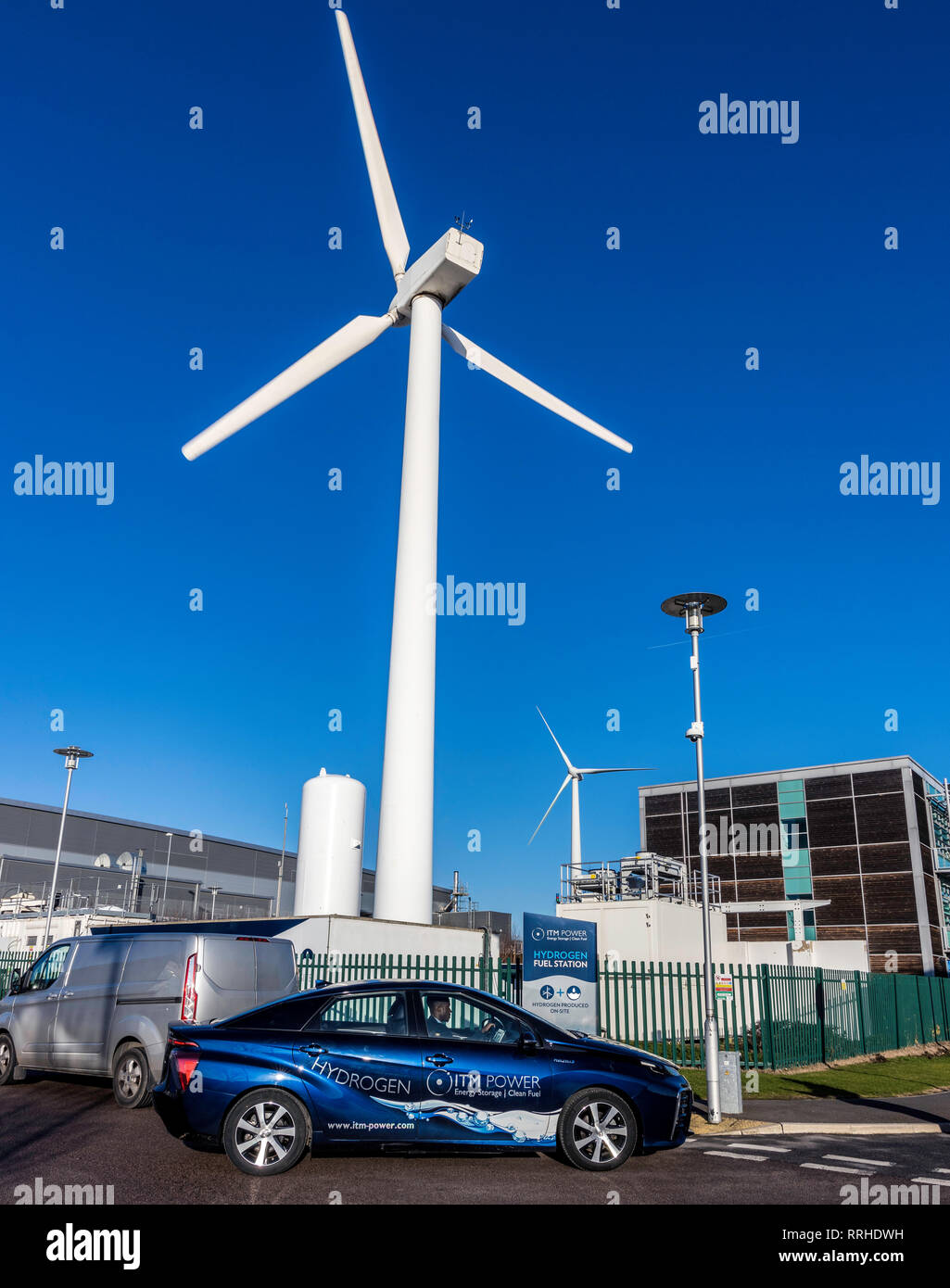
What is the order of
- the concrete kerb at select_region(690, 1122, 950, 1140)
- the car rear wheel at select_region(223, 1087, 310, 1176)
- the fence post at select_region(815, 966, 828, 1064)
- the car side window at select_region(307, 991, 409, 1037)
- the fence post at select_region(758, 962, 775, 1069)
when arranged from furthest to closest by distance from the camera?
the fence post at select_region(815, 966, 828, 1064), the fence post at select_region(758, 962, 775, 1069), the concrete kerb at select_region(690, 1122, 950, 1140), the car side window at select_region(307, 991, 409, 1037), the car rear wheel at select_region(223, 1087, 310, 1176)

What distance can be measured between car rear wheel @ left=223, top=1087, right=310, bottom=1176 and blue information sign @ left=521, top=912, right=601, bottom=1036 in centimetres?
783

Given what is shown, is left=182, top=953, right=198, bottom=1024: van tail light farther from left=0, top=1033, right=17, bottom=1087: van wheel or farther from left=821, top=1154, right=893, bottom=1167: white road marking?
left=821, top=1154, right=893, bottom=1167: white road marking

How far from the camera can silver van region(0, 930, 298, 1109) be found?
1236cm

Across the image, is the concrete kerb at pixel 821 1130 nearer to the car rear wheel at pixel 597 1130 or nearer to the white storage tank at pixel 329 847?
the car rear wheel at pixel 597 1130

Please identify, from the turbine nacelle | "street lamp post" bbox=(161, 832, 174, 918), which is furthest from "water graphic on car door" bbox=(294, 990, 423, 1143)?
"street lamp post" bbox=(161, 832, 174, 918)

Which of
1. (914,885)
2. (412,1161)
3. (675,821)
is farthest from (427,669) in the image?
(675,821)

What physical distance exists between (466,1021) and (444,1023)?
10.9 inches

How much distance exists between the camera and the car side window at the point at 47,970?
14578mm

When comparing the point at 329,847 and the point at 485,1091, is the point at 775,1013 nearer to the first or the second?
the point at 329,847

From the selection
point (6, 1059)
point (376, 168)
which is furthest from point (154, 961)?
point (376, 168)

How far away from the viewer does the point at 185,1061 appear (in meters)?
8.67

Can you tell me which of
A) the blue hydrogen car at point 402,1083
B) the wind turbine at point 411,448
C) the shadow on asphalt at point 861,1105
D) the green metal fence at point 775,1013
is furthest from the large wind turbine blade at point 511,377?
the blue hydrogen car at point 402,1083
